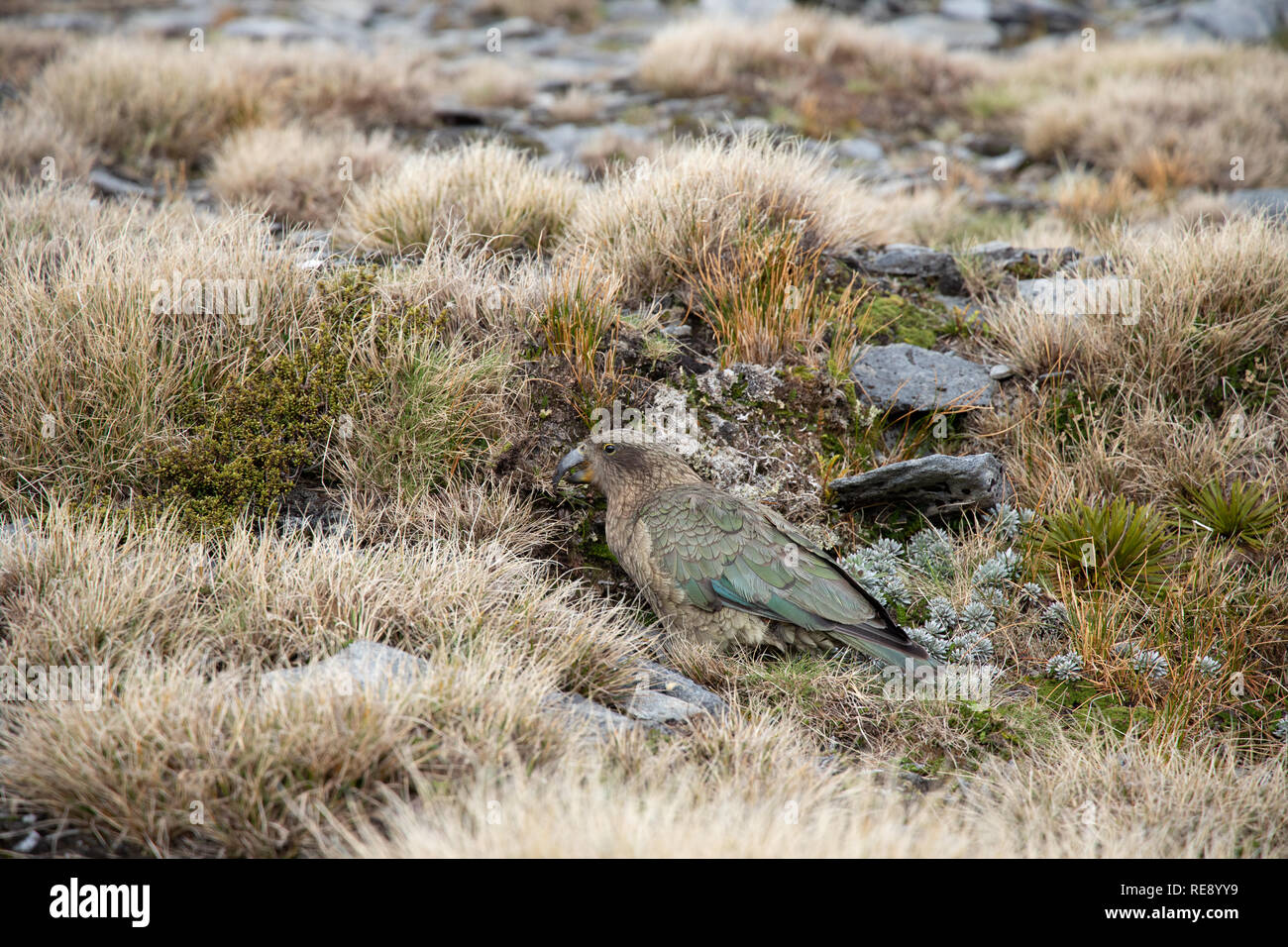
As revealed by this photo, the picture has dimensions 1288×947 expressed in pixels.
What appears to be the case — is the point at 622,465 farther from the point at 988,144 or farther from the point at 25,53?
the point at 25,53

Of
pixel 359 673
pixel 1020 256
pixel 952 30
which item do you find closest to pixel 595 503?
pixel 359 673

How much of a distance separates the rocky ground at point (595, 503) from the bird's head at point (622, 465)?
1.04 ft

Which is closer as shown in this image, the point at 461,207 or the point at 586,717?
the point at 586,717

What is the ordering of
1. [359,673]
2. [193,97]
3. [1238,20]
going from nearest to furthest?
1. [359,673]
2. [193,97]
3. [1238,20]

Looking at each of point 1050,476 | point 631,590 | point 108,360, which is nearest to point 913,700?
point 631,590

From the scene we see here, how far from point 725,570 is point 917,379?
222 cm

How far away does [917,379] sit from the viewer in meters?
5.65

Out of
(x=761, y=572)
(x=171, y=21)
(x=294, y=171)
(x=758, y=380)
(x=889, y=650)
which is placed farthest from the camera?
(x=171, y=21)

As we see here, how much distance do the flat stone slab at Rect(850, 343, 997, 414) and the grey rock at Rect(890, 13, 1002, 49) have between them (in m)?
14.9

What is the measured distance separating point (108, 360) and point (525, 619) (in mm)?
2675

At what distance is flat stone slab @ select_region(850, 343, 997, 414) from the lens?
5574mm

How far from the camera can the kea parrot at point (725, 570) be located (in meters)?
4.19

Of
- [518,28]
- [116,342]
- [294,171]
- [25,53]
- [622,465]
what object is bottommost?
[622,465]

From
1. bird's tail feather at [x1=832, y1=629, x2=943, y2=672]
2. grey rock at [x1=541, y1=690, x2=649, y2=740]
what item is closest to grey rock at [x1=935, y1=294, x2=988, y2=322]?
bird's tail feather at [x1=832, y1=629, x2=943, y2=672]
